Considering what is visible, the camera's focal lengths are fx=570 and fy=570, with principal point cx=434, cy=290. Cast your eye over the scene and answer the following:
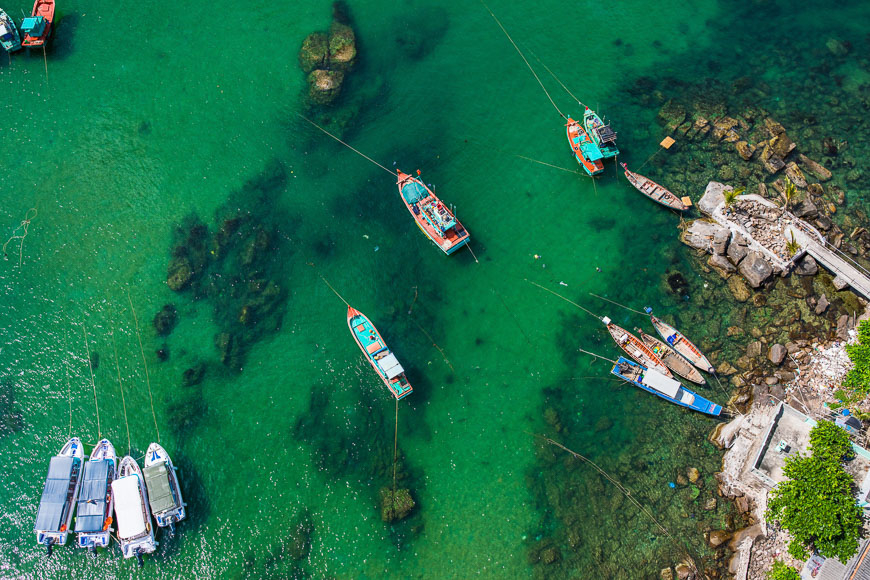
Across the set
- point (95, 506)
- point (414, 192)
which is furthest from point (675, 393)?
point (95, 506)

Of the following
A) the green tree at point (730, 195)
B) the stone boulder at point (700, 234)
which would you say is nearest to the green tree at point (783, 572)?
the stone boulder at point (700, 234)

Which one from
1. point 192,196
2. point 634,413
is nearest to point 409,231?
point 192,196

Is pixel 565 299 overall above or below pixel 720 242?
below

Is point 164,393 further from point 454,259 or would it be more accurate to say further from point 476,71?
point 476,71

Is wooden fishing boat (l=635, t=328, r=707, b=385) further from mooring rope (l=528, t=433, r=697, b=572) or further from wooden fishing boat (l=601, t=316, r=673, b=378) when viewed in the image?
mooring rope (l=528, t=433, r=697, b=572)

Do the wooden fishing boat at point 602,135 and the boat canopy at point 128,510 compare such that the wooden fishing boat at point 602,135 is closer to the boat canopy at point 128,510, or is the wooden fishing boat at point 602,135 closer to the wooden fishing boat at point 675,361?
the wooden fishing boat at point 675,361

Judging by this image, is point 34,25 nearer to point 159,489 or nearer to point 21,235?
point 21,235

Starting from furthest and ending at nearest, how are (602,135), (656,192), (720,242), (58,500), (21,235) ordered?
(602,135) → (656,192) → (21,235) → (720,242) → (58,500)
